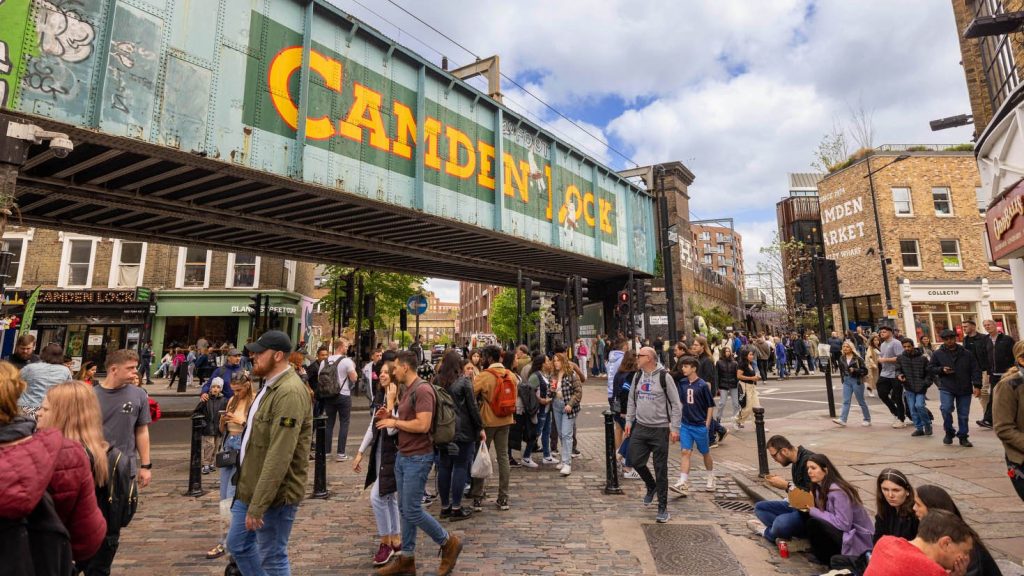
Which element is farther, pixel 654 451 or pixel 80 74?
pixel 80 74

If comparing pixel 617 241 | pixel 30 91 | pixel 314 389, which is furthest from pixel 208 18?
pixel 617 241

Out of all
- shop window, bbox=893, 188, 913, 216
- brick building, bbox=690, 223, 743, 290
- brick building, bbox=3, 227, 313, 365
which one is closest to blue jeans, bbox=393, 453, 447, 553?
brick building, bbox=3, 227, 313, 365

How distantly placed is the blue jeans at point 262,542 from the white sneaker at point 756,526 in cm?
450

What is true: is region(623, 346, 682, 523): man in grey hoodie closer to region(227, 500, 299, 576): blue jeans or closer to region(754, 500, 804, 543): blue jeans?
region(754, 500, 804, 543): blue jeans

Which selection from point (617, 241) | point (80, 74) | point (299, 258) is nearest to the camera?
point (80, 74)

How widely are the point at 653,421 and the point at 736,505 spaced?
5.12 feet

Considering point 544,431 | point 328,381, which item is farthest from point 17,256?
point 544,431

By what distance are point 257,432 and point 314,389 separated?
577cm

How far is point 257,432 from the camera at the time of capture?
3.33m

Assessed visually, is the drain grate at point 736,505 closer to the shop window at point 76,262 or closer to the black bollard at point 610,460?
the black bollard at point 610,460

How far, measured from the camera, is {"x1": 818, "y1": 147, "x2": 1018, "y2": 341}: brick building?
28.2m

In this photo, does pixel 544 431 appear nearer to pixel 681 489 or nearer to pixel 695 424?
pixel 681 489

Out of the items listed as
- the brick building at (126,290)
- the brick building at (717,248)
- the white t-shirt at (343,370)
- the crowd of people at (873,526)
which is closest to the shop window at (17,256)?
the brick building at (126,290)

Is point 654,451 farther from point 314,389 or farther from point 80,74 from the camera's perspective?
point 80,74
